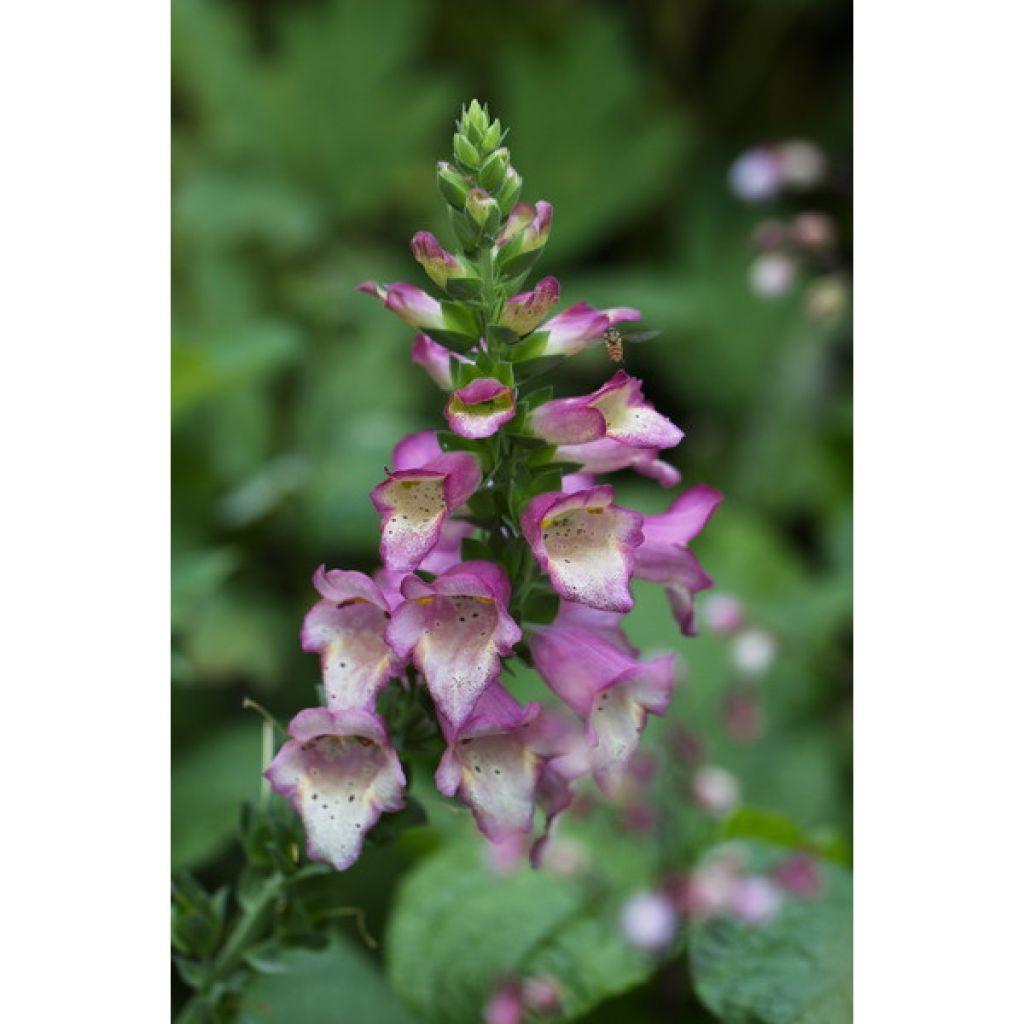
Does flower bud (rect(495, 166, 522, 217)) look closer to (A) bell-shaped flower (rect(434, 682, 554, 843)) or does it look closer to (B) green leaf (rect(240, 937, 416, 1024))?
(A) bell-shaped flower (rect(434, 682, 554, 843))

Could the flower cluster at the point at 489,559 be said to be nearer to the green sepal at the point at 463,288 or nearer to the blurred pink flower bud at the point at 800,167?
the green sepal at the point at 463,288

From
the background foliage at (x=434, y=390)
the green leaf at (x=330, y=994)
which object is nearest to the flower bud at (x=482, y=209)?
the background foliage at (x=434, y=390)

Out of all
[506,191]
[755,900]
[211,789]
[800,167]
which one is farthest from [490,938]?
[800,167]

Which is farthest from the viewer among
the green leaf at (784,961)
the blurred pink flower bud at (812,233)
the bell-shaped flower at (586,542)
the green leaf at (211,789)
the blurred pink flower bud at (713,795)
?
the blurred pink flower bud at (812,233)

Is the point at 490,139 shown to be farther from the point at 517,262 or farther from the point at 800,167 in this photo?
the point at 800,167

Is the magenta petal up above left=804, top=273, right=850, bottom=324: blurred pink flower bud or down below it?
above

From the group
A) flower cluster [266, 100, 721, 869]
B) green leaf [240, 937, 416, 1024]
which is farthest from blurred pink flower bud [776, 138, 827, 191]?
green leaf [240, 937, 416, 1024]
